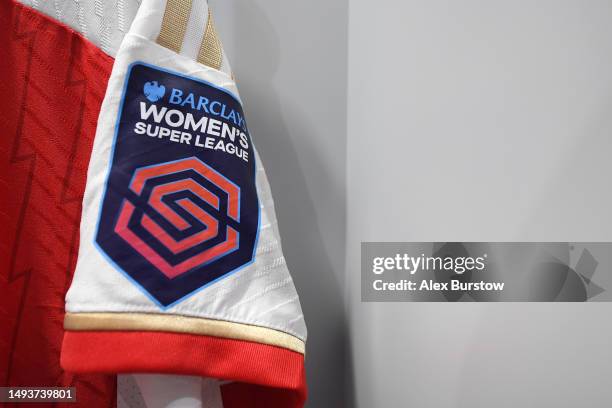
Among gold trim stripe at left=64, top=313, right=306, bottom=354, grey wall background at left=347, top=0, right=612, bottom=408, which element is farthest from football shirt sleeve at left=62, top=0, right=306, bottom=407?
grey wall background at left=347, top=0, right=612, bottom=408

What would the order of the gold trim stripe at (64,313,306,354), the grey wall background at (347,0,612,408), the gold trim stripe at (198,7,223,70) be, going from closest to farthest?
1. the grey wall background at (347,0,612,408)
2. the gold trim stripe at (64,313,306,354)
3. the gold trim stripe at (198,7,223,70)

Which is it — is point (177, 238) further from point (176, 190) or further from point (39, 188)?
point (39, 188)

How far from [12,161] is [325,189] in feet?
1.54

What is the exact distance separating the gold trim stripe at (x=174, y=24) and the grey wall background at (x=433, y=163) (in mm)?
238

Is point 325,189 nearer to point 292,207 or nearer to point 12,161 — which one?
point 292,207

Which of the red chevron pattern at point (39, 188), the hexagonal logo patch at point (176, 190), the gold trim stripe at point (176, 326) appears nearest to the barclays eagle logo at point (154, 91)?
the hexagonal logo patch at point (176, 190)

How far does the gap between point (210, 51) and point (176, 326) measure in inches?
12.6

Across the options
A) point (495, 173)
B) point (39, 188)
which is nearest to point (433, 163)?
point (495, 173)

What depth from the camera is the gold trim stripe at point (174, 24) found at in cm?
49

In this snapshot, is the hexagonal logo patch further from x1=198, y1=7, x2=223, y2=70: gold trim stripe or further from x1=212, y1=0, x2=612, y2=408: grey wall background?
x1=212, y1=0, x2=612, y2=408: grey wall background

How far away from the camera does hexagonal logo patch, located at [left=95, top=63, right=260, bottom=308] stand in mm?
424

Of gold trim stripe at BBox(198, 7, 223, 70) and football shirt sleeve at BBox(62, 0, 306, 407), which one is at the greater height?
gold trim stripe at BBox(198, 7, 223, 70)

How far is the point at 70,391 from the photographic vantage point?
487 millimetres

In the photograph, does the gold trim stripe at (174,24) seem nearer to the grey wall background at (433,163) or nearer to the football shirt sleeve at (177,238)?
the football shirt sleeve at (177,238)
